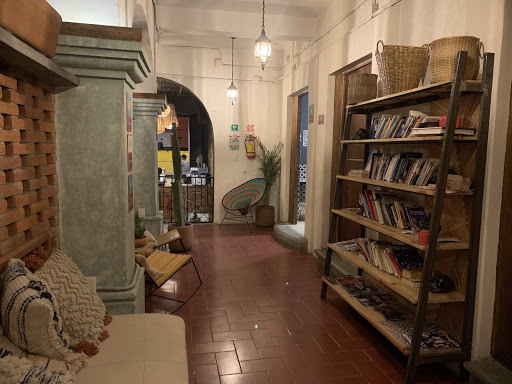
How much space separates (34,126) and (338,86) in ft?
12.8

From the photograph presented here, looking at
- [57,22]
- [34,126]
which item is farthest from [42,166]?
[57,22]

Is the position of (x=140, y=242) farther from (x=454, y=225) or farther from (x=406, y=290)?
(x=454, y=225)

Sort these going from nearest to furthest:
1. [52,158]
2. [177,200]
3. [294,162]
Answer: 1. [52,158]
2. [177,200]
3. [294,162]

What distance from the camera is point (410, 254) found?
2967 millimetres

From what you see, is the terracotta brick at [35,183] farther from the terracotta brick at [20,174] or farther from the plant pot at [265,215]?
the plant pot at [265,215]

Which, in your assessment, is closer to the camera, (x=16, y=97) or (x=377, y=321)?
(x=16, y=97)

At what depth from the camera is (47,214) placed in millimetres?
2242

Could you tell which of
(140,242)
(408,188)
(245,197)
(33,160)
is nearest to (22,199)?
(33,160)

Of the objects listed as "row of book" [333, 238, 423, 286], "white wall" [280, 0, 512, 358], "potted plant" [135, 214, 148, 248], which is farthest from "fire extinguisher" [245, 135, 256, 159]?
"row of book" [333, 238, 423, 286]

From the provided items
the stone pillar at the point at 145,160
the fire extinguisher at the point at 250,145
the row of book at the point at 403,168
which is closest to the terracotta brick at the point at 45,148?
the row of book at the point at 403,168

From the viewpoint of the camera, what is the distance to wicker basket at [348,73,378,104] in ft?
11.8

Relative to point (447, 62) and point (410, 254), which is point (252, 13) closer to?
point (447, 62)

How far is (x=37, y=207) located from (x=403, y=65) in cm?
269

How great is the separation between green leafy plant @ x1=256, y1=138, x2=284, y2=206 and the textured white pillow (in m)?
5.57
